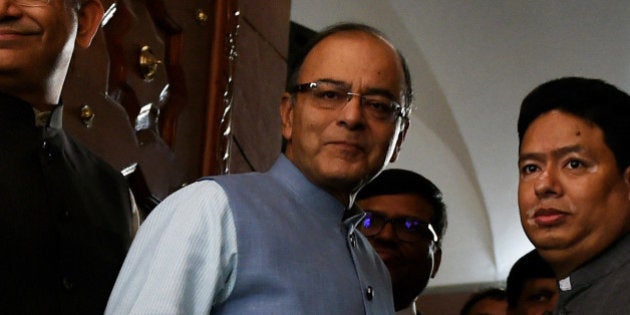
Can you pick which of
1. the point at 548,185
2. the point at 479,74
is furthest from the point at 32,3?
the point at 479,74

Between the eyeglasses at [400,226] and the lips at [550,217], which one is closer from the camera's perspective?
the lips at [550,217]

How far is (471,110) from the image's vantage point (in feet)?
23.0

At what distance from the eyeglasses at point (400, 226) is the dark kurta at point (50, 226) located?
Answer: 0.99 m

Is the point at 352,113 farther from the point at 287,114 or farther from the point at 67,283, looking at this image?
the point at 67,283

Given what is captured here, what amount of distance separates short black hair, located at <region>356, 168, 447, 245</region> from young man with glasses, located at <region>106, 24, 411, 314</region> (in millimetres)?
923

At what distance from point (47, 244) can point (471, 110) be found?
5.54 metres

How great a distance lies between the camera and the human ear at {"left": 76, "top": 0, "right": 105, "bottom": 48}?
74.4 inches

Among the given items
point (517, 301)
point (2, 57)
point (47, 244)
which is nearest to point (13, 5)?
point (2, 57)

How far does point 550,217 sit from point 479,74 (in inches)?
193

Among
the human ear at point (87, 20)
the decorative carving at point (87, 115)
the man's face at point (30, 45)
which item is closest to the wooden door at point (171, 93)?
the decorative carving at point (87, 115)

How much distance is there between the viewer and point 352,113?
1.78 metres

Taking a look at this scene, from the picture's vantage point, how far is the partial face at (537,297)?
2908mm

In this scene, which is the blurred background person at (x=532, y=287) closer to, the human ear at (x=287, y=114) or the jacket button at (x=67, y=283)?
the human ear at (x=287, y=114)

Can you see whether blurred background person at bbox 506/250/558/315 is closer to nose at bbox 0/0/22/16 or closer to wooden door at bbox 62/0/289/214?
wooden door at bbox 62/0/289/214
